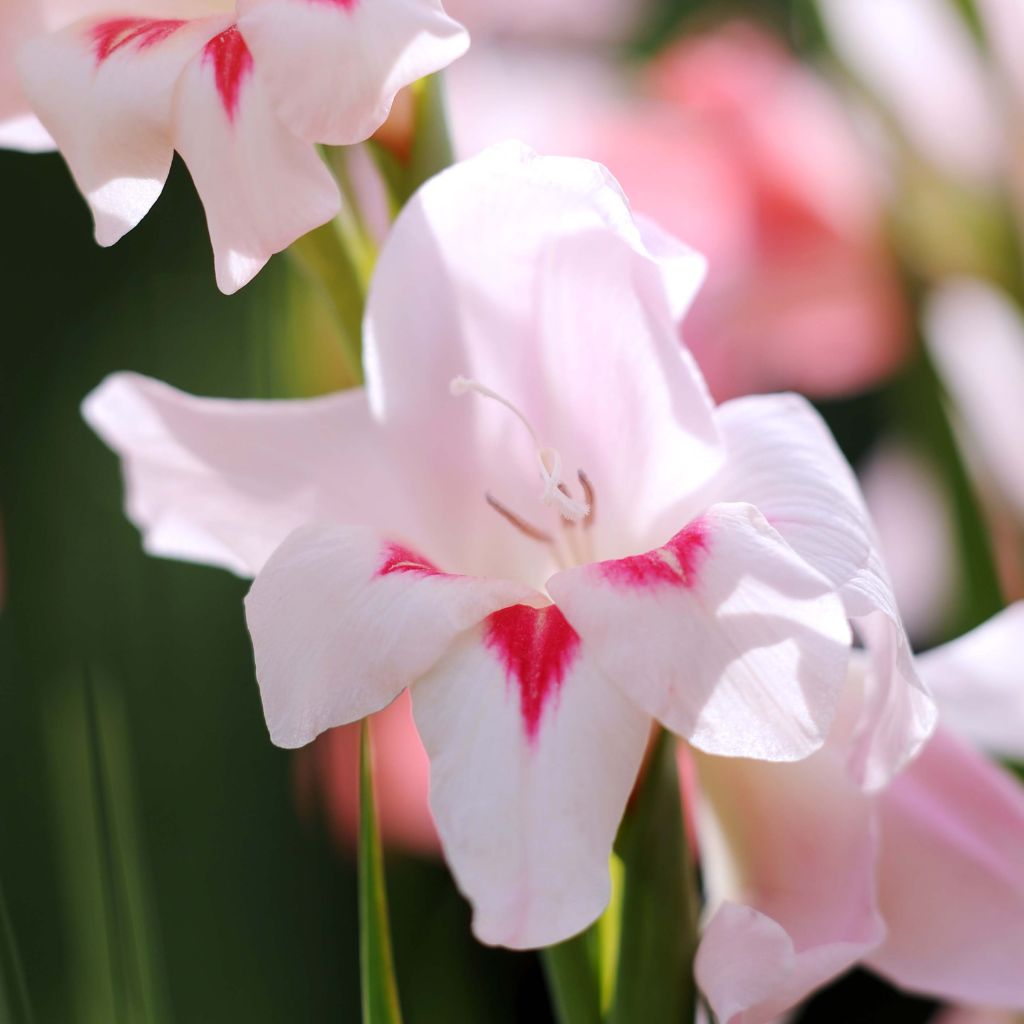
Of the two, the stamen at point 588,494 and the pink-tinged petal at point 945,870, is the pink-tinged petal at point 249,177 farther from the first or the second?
the pink-tinged petal at point 945,870

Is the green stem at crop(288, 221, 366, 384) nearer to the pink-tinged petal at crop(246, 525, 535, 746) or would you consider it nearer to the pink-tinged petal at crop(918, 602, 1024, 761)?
the pink-tinged petal at crop(246, 525, 535, 746)

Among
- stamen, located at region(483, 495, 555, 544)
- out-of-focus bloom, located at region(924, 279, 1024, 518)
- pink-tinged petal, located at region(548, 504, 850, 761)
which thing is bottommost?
out-of-focus bloom, located at region(924, 279, 1024, 518)

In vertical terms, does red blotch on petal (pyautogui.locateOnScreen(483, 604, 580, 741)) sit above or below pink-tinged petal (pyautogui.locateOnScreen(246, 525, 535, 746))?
below

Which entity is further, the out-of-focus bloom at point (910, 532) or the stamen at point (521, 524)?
the out-of-focus bloom at point (910, 532)

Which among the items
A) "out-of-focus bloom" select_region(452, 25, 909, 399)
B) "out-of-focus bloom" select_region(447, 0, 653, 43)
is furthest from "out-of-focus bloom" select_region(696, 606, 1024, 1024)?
"out-of-focus bloom" select_region(447, 0, 653, 43)

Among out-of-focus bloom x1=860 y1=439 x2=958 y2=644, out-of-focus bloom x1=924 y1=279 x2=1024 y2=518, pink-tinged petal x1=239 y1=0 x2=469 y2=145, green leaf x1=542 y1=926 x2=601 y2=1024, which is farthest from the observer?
out-of-focus bloom x1=860 y1=439 x2=958 y2=644

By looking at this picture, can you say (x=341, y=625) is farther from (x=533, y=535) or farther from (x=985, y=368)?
(x=985, y=368)

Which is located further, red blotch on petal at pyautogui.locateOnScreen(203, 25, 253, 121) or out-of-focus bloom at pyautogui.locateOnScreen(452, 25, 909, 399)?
out-of-focus bloom at pyautogui.locateOnScreen(452, 25, 909, 399)

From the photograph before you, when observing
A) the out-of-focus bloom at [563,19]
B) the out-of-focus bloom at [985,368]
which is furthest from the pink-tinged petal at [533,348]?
the out-of-focus bloom at [563,19]
